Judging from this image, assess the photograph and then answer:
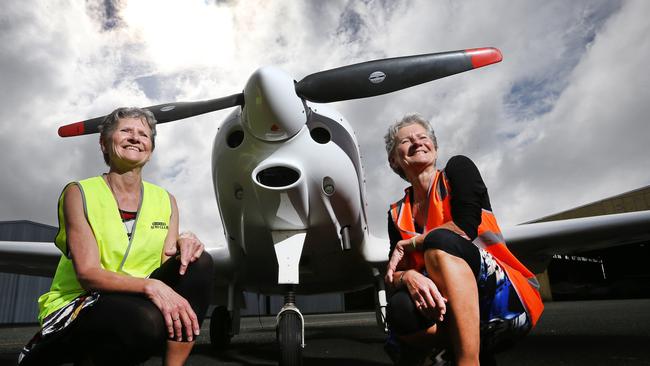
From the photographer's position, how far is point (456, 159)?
1.60 meters

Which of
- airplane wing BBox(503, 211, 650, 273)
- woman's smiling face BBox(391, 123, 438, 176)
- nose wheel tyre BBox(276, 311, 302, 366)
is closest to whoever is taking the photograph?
woman's smiling face BBox(391, 123, 438, 176)

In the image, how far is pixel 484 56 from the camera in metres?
4.04

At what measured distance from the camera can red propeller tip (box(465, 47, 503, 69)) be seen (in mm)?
3976

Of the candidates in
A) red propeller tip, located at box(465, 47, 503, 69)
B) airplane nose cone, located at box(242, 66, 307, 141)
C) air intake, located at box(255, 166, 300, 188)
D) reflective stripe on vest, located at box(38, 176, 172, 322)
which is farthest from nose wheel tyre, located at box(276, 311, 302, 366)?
red propeller tip, located at box(465, 47, 503, 69)

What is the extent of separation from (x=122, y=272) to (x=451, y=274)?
105 cm

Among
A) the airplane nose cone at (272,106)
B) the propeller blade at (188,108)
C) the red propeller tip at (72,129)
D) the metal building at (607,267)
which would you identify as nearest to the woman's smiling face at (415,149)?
the airplane nose cone at (272,106)

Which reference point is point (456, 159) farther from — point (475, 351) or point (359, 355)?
point (359, 355)

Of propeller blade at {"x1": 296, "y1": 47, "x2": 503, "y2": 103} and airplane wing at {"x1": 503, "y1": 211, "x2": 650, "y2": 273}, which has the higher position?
propeller blade at {"x1": 296, "y1": 47, "x2": 503, "y2": 103}

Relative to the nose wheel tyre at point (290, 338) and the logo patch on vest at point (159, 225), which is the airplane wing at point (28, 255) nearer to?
the nose wheel tyre at point (290, 338)

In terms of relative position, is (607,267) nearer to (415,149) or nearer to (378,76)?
(378,76)

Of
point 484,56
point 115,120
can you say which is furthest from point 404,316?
point 484,56

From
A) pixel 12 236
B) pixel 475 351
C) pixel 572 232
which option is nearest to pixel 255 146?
pixel 475 351

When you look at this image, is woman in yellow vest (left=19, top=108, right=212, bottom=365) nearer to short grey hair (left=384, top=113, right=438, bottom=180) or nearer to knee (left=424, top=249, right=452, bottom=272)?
knee (left=424, top=249, right=452, bottom=272)

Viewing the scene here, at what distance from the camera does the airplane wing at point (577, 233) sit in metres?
4.76
